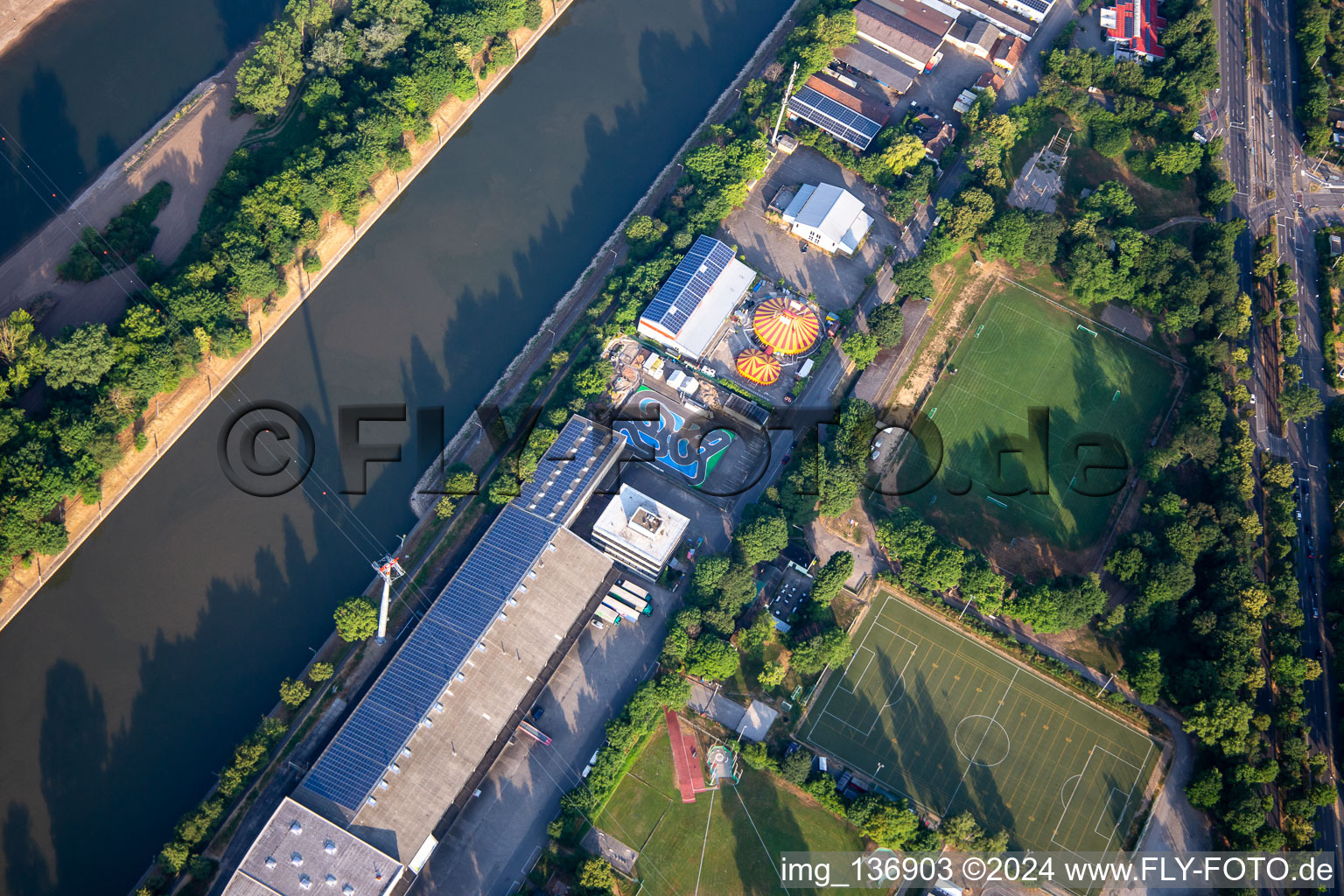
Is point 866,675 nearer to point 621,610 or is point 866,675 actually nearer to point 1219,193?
point 621,610

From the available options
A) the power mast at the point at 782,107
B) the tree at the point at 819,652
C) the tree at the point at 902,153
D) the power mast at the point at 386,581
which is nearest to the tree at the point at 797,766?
the tree at the point at 819,652

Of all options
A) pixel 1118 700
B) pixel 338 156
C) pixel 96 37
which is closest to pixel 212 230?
pixel 338 156

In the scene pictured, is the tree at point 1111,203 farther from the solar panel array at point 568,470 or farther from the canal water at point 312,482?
the solar panel array at point 568,470

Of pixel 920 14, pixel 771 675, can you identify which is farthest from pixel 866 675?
pixel 920 14

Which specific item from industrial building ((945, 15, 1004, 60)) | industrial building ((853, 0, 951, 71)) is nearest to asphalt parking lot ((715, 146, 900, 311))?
industrial building ((853, 0, 951, 71))

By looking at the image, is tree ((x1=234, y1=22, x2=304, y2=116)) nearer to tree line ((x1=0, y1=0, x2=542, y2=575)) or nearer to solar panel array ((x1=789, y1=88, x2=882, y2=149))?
tree line ((x1=0, y1=0, x2=542, y2=575))
